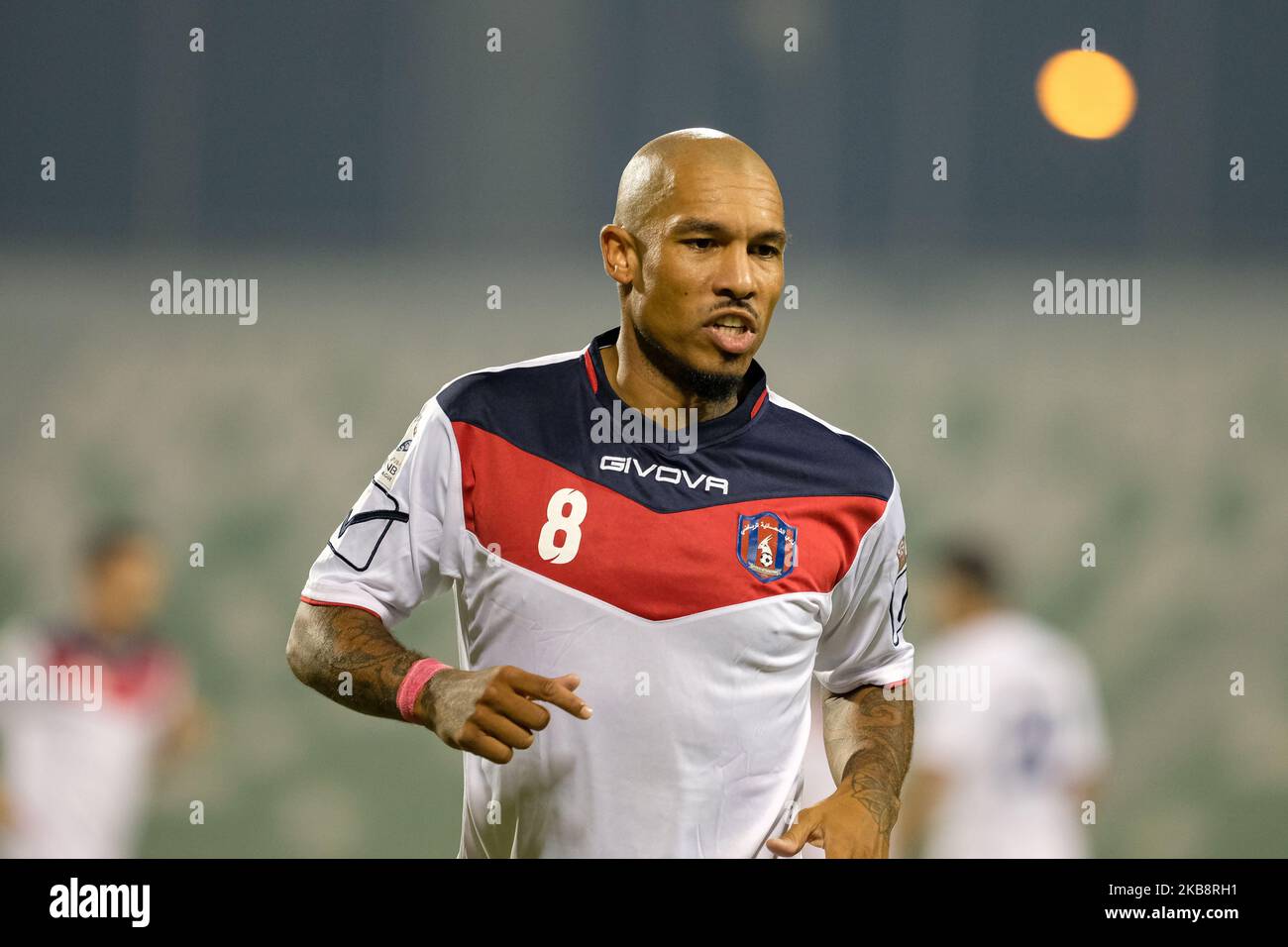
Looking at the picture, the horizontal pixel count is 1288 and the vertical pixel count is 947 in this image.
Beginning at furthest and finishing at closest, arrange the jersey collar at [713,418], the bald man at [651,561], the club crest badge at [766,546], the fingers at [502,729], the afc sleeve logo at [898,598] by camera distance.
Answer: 1. the afc sleeve logo at [898,598]
2. the jersey collar at [713,418]
3. the club crest badge at [766,546]
4. the bald man at [651,561]
5. the fingers at [502,729]

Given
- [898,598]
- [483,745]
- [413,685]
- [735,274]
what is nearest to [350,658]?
[413,685]

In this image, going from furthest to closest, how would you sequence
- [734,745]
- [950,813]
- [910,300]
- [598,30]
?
[910,300] < [598,30] < [950,813] < [734,745]

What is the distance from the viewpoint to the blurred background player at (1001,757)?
15.0ft

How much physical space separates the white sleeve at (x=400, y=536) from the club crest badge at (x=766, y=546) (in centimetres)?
52

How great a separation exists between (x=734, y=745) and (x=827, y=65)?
421 centimetres

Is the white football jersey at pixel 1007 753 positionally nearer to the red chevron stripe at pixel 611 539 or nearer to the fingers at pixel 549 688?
the red chevron stripe at pixel 611 539

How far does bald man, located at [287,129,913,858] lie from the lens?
227 centimetres

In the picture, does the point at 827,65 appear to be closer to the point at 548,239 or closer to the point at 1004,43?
the point at 1004,43

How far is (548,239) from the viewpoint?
5.93 m

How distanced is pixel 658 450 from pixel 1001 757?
267 centimetres

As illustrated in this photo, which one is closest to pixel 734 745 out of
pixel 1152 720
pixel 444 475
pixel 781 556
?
pixel 781 556

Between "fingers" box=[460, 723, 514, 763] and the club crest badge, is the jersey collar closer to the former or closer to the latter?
the club crest badge

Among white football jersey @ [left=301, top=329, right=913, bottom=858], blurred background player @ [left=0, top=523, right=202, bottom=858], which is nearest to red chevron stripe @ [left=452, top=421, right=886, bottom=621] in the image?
white football jersey @ [left=301, top=329, right=913, bottom=858]

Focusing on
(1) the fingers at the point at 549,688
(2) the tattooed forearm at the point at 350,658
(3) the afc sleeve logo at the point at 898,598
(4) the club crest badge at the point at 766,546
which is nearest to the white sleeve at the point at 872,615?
(3) the afc sleeve logo at the point at 898,598
